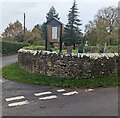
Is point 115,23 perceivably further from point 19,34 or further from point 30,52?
point 30,52

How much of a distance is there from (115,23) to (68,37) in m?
8.77

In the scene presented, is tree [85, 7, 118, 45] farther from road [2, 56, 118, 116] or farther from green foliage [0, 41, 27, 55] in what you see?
road [2, 56, 118, 116]

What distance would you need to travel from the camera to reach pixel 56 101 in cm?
849

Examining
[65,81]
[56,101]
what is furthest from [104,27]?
[56,101]

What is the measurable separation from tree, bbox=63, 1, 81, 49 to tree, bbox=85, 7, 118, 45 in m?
2.28

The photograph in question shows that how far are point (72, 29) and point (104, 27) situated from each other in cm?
656

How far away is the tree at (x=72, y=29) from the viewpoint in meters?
46.1

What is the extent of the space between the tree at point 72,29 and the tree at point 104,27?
2.28 meters

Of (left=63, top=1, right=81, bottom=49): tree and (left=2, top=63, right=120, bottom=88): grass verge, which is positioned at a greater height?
(left=63, top=1, right=81, bottom=49): tree

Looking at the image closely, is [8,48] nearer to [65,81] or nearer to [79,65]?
[79,65]

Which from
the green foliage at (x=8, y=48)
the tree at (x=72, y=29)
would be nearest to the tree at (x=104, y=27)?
the tree at (x=72, y=29)

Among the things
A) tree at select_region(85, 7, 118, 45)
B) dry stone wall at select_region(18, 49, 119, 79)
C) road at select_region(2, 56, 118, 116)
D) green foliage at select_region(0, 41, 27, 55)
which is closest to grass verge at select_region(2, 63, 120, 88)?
dry stone wall at select_region(18, 49, 119, 79)

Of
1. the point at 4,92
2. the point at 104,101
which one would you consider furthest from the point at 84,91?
the point at 4,92

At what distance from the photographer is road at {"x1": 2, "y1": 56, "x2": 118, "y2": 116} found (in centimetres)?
723
